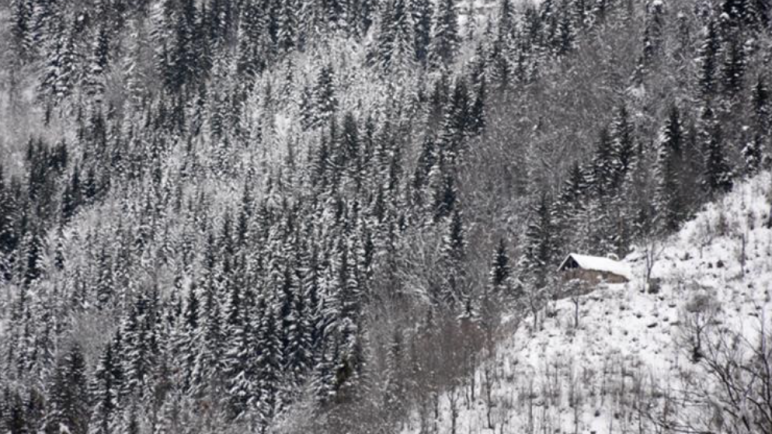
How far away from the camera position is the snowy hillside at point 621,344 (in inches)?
830

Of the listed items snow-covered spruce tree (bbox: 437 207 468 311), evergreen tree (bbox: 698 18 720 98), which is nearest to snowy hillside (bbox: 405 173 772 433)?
snow-covered spruce tree (bbox: 437 207 468 311)

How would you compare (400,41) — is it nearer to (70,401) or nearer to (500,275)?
(500,275)

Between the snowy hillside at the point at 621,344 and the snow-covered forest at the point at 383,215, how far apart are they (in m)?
0.12

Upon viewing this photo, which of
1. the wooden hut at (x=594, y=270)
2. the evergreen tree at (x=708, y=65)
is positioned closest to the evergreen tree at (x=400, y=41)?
the evergreen tree at (x=708, y=65)

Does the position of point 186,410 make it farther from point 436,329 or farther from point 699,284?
point 699,284

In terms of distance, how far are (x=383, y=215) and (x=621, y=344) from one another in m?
77.7

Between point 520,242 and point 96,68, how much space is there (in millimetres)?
143456

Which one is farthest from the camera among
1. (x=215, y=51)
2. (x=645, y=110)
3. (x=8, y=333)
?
(x=215, y=51)

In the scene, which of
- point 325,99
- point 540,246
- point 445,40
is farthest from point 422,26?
point 540,246

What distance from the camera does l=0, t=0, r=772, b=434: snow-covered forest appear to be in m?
24.5

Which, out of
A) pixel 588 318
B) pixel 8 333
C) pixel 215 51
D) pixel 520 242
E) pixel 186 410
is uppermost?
pixel 215 51

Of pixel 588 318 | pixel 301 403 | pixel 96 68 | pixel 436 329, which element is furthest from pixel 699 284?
pixel 96 68

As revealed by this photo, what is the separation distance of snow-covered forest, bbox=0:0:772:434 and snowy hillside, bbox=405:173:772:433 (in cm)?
12

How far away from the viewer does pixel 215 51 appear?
18038cm
